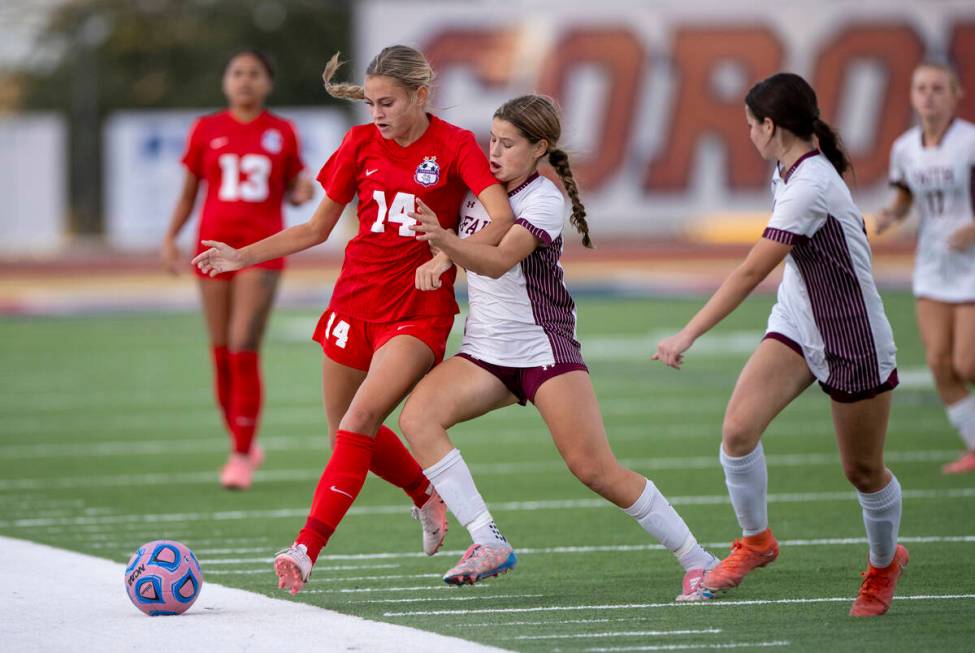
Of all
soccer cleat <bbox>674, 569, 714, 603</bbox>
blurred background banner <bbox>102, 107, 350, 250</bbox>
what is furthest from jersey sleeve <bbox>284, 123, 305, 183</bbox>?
blurred background banner <bbox>102, 107, 350, 250</bbox>

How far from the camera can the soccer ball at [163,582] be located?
583 cm

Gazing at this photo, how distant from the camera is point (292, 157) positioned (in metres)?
10.0

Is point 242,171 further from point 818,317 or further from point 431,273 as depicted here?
point 818,317

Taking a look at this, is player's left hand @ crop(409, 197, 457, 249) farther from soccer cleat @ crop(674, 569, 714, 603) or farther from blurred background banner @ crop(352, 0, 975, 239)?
blurred background banner @ crop(352, 0, 975, 239)

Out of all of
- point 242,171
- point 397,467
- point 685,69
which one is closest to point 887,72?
point 685,69

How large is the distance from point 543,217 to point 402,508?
128 inches

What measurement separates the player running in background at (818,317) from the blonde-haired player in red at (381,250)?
969mm

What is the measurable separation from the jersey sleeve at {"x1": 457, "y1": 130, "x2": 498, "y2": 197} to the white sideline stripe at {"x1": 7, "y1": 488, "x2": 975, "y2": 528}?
294 cm

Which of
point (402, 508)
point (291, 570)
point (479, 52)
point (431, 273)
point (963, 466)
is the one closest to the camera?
point (291, 570)

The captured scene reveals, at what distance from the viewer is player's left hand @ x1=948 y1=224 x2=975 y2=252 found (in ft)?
30.8

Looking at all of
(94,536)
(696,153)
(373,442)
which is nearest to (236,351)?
(94,536)

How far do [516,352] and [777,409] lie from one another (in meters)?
0.97

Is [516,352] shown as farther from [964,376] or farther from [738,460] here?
[964,376]

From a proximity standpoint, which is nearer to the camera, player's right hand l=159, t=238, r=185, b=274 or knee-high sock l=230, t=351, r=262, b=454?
knee-high sock l=230, t=351, r=262, b=454
